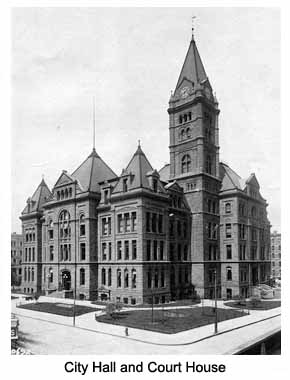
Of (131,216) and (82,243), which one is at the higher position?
(131,216)

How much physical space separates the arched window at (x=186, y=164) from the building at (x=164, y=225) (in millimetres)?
146

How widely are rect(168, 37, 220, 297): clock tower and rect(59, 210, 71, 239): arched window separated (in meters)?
16.1

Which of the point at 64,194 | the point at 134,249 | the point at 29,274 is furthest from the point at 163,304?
the point at 29,274

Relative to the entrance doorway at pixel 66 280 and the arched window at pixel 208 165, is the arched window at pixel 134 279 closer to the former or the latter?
the entrance doorway at pixel 66 280

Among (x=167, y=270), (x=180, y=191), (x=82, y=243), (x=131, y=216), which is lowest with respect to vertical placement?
(x=167, y=270)

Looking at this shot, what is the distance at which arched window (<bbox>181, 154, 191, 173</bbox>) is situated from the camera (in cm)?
5278

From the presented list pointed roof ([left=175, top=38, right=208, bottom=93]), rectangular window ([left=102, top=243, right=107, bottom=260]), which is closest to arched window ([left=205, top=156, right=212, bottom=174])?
pointed roof ([left=175, top=38, right=208, bottom=93])

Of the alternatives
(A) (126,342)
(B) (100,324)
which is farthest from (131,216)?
(A) (126,342)

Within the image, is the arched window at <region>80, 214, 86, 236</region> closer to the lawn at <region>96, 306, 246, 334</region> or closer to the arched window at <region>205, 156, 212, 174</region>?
the lawn at <region>96, 306, 246, 334</region>

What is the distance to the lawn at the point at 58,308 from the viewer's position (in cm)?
3753

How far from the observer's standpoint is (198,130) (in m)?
51.3

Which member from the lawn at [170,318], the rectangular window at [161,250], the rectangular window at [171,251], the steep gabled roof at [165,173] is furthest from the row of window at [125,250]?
the steep gabled roof at [165,173]
